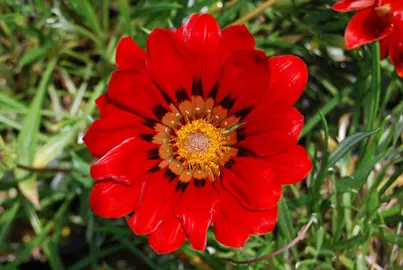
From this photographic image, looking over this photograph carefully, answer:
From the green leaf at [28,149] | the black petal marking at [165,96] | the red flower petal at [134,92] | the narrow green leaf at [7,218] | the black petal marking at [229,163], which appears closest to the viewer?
the red flower petal at [134,92]

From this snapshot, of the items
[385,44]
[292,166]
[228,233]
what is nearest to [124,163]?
A: [228,233]

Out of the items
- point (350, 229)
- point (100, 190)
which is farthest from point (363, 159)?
point (100, 190)

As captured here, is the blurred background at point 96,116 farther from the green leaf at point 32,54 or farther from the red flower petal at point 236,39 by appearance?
the red flower petal at point 236,39

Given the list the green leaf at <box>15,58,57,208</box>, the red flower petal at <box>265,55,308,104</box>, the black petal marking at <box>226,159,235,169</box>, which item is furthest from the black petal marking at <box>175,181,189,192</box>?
the green leaf at <box>15,58,57,208</box>

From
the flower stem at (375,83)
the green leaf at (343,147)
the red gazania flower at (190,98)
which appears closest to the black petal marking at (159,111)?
the red gazania flower at (190,98)

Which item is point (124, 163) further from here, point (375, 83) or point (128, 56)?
point (375, 83)

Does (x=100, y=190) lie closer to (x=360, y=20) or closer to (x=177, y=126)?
(x=177, y=126)
